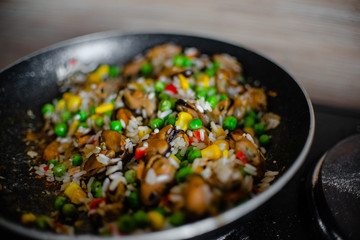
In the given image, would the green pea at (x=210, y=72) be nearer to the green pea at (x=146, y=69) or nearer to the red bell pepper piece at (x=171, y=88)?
the red bell pepper piece at (x=171, y=88)

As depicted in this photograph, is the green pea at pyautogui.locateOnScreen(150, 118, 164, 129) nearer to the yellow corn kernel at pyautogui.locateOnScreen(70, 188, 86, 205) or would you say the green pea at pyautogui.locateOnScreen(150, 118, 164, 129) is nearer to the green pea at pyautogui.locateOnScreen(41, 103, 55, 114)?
the yellow corn kernel at pyautogui.locateOnScreen(70, 188, 86, 205)

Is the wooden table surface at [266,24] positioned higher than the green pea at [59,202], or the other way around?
the wooden table surface at [266,24]

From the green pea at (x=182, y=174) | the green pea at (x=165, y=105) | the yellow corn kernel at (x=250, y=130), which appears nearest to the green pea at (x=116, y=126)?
the green pea at (x=165, y=105)

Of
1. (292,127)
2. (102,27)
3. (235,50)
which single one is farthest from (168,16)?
(292,127)

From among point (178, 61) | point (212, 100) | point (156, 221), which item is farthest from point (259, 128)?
point (156, 221)

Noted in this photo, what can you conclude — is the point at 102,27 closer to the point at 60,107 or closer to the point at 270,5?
the point at 60,107
